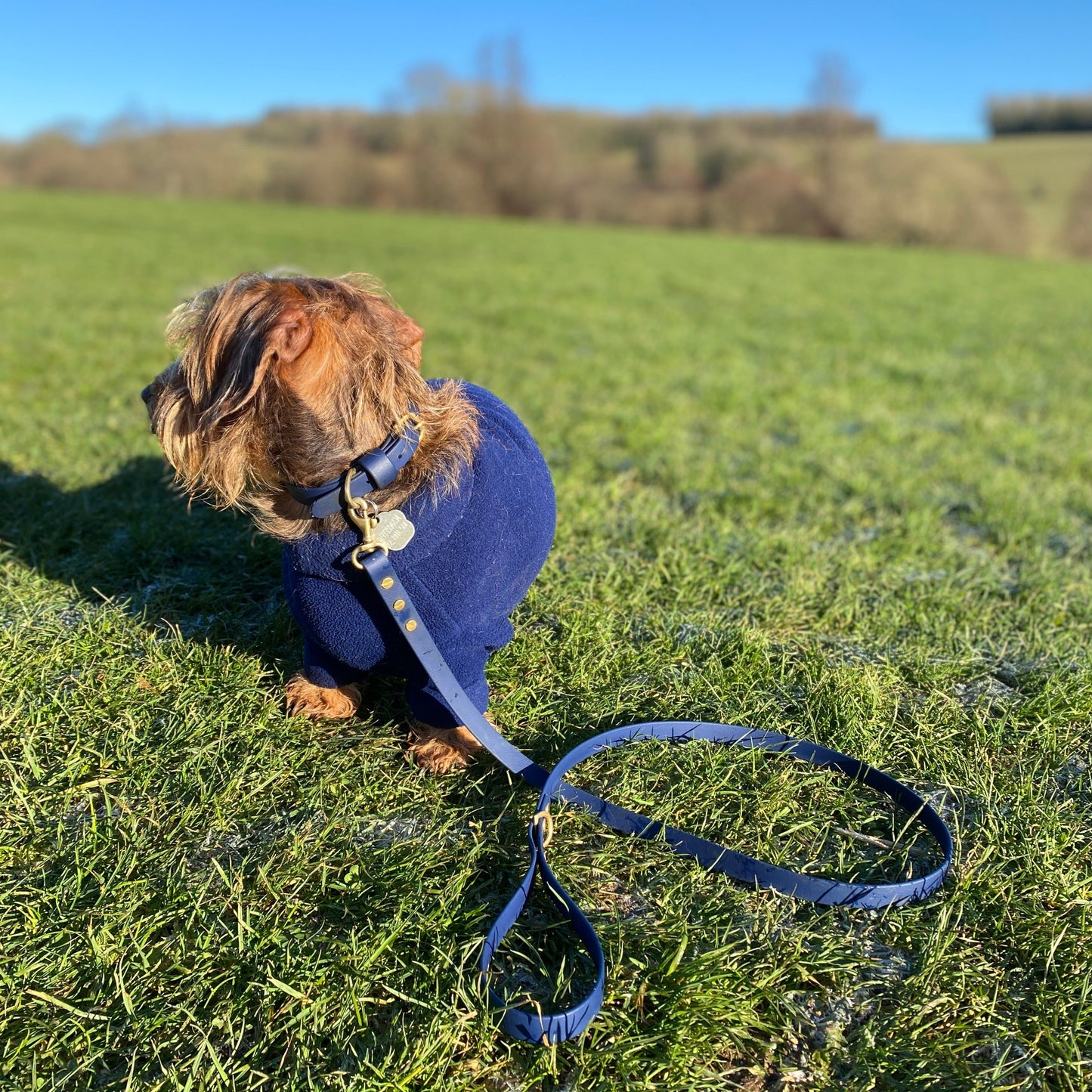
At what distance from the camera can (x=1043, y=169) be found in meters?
61.6

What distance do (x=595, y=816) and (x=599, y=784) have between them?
0.60ft

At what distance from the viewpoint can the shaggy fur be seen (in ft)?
6.91

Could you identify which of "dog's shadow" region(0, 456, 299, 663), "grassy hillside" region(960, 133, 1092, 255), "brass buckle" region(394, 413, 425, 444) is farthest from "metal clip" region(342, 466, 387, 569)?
"grassy hillside" region(960, 133, 1092, 255)

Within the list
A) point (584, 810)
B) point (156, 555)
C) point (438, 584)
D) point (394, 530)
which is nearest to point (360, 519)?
point (394, 530)

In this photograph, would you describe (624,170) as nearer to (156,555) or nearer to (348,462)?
(156,555)

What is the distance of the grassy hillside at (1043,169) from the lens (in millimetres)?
44219

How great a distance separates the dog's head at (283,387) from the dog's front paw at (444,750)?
0.82m

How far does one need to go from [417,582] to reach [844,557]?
2612 mm

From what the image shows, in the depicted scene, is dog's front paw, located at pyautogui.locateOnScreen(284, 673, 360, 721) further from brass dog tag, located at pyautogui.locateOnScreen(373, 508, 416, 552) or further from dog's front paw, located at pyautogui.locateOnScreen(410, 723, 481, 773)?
brass dog tag, located at pyautogui.locateOnScreen(373, 508, 416, 552)

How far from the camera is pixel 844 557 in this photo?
4109 mm

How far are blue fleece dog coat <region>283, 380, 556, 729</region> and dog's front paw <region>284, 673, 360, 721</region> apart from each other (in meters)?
0.10

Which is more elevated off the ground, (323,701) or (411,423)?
(411,423)

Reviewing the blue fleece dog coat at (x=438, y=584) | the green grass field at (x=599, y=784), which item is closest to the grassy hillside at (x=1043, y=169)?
the green grass field at (x=599, y=784)

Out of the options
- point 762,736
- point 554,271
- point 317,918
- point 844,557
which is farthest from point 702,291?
point 317,918
